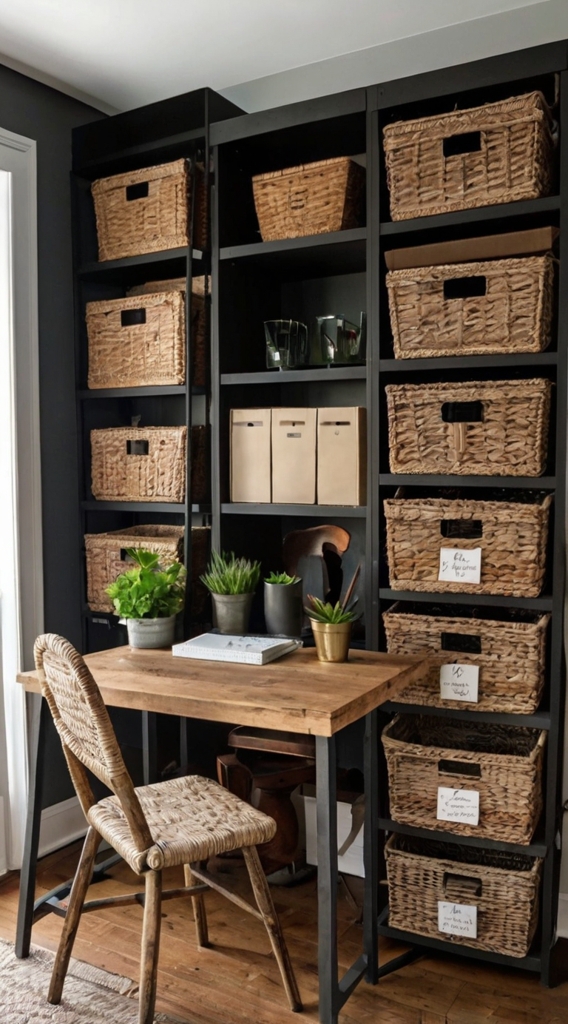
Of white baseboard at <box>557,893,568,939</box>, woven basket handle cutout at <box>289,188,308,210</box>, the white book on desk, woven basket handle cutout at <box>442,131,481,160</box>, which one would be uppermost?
woven basket handle cutout at <box>442,131,481,160</box>

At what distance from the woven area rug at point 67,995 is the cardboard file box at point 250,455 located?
1315 mm

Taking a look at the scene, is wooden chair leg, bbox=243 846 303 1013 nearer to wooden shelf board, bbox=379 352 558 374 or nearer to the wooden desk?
the wooden desk

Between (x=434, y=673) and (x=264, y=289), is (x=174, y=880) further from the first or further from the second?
(x=264, y=289)

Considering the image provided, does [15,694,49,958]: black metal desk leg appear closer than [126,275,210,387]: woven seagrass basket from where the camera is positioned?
Yes

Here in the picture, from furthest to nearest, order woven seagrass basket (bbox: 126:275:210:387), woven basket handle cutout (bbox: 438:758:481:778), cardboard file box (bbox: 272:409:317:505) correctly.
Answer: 1. woven seagrass basket (bbox: 126:275:210:387)
2. cardboard file box (bbox: 272:409:317:505)
3. woven basket handle cutout (bbox: 438:758:481:778)

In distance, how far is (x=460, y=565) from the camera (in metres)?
2.19

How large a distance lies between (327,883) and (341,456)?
111 centimetres

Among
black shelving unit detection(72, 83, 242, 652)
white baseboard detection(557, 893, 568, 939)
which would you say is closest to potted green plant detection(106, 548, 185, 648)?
black shelving unit detection(72, 83, 242, 652)

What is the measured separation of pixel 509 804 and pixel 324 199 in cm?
166

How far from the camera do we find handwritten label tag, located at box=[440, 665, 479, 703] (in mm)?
2191

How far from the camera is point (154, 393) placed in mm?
2742

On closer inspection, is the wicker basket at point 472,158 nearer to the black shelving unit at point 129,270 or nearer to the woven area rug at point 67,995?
the black shelving unit at point 129,270

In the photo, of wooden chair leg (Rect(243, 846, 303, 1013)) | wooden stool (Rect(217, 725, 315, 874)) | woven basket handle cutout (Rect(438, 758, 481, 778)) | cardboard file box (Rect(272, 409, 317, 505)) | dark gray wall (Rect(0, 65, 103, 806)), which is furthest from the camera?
dark gray wall (Rect(0, 65, 103, 806))

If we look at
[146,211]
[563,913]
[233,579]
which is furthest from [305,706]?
[146,211]
